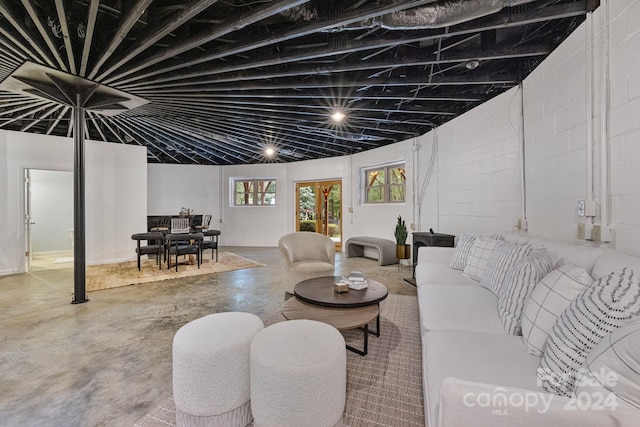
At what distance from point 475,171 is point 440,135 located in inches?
43.7

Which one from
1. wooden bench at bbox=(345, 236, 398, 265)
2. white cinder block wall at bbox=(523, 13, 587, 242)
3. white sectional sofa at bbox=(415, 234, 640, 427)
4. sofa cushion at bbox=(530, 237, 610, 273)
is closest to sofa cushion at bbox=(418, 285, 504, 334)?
white sectional sofa at bbox=(415, 234, 640, 427)

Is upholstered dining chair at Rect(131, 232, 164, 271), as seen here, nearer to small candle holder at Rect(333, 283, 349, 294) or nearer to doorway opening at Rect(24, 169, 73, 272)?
doorway opening at Rect(24, 169, 73, 272)

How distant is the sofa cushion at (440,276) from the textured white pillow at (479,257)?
7 centimetres

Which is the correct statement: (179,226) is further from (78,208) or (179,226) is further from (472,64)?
(472,64)

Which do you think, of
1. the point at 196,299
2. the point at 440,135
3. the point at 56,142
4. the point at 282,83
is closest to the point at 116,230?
the point at 56,142

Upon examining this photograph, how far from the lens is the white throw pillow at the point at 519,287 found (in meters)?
1.63

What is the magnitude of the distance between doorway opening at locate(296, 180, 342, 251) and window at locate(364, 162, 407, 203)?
94cm

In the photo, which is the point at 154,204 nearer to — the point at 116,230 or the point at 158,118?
the point at 116,230

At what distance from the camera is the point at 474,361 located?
1.27 metres

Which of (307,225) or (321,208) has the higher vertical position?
(321,208)

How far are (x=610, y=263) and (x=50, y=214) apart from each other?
1018cm

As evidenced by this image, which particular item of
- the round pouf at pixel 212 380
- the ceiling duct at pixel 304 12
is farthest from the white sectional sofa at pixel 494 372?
the ceiling duct at pixel 304 12

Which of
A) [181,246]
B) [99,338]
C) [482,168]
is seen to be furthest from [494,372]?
[181,246]

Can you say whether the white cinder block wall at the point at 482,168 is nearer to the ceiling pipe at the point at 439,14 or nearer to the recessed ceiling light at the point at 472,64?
the recessed ceiling light at the point at 472,64
